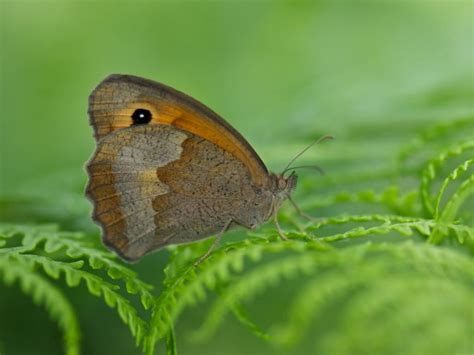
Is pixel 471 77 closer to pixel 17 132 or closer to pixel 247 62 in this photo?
pixel 247 62

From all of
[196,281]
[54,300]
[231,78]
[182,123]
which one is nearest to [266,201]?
[182,123]

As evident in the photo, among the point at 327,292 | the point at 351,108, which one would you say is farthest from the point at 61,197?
the point at 327,292

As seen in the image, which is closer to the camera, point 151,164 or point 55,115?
point 151,164

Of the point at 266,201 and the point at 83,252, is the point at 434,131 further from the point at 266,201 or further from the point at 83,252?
the point at 83,252

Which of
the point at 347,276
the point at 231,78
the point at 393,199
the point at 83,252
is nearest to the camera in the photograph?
the point at 347,276

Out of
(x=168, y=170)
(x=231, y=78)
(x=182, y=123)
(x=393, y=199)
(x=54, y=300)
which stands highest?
(x=231, y=78)

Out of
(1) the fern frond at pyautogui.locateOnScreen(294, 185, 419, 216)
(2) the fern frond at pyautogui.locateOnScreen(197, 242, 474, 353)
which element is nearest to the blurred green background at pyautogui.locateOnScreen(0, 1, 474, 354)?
(1) the fern frond at pyautogui.locateOnScreen(294, 185, 419, 216)

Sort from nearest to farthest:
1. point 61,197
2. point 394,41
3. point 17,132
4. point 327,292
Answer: point 327,292 → point 61,197 → point 17,132 → point 394,41
